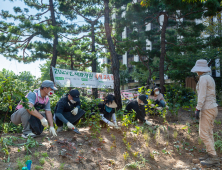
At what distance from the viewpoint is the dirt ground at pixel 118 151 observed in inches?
105

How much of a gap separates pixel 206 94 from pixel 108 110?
82.1 inches

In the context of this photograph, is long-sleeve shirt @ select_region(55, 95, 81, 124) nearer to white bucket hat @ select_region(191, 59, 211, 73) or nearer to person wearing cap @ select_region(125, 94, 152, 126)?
person wearing cap @ select_region(125, 94, 152, 126)

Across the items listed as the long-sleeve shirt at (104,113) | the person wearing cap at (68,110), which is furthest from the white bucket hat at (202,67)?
the person wearing cap at (68,110)

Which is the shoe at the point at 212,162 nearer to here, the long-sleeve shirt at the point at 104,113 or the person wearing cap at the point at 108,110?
the person wearing cap at the point at 108,110

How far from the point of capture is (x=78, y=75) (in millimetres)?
7160

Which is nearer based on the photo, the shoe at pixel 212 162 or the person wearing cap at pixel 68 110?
the shoe at pixel 212 162

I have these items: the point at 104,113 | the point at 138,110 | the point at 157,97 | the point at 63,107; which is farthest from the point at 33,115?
the point at 157,97

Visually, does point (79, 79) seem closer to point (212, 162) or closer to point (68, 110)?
point (68, 110)

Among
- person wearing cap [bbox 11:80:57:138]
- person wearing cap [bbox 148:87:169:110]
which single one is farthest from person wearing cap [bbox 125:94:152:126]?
person wearing cap [bbox 11:80:57:138]

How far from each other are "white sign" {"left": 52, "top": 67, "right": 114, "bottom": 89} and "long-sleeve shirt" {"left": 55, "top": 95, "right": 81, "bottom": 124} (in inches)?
106

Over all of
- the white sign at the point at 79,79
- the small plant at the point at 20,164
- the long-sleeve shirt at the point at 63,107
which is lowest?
the small plant at the point at 20,164

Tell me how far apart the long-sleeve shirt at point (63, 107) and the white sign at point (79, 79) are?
2681 millimetres

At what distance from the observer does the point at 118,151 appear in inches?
135

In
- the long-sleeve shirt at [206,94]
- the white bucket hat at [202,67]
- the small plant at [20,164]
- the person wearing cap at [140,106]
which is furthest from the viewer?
the person wearing cap at [140,106]
